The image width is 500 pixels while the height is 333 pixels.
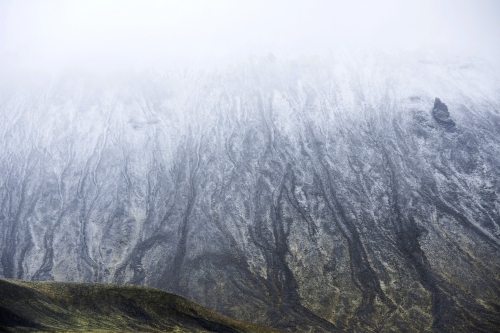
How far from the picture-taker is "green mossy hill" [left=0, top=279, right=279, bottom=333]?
96.8 feet

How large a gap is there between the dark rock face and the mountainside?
0.30 metres

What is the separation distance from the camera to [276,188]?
75.7 metres

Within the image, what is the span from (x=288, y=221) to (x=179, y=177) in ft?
80.9

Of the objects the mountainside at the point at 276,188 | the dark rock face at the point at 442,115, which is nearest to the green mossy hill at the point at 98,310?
the mountainside at the point at 276,188

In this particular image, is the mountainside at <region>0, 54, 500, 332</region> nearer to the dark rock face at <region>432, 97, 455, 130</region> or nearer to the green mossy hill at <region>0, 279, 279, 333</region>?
the dark rock face at <region>432, 97, 455, 130</region>

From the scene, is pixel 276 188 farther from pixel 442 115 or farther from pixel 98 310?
pixel 98 310

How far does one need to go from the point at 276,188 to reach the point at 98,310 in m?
45.8

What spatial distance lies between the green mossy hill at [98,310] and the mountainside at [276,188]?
1683 cm

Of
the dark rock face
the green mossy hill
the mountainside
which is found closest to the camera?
the green mossy hill

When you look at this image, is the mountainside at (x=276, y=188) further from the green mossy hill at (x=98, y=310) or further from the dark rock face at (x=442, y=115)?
the green mossy hill at (x=98, y=310)

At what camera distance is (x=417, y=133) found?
269ft

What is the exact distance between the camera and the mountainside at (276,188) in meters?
57.3

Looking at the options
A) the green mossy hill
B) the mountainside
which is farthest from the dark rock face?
the green mossy hill

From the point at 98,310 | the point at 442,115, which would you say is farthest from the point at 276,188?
the point at 98,310
